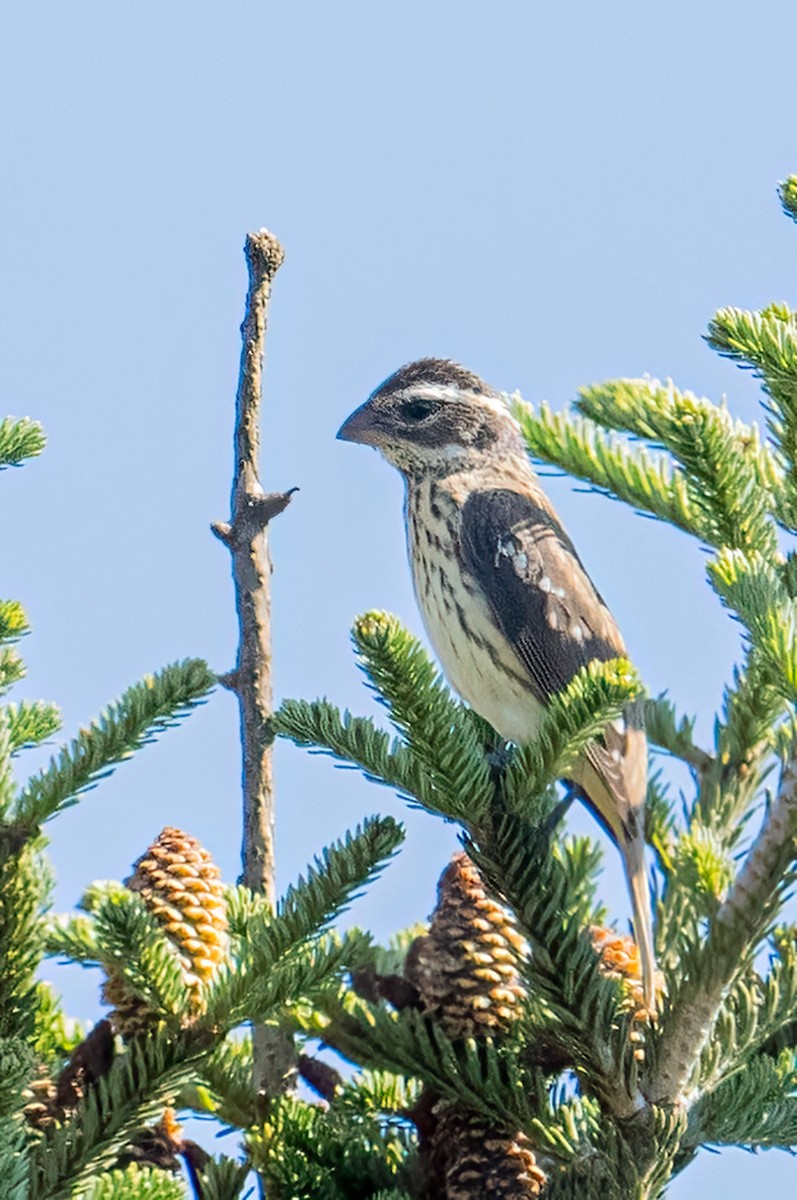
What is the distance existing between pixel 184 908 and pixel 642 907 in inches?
66.6

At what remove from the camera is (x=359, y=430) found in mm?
6562

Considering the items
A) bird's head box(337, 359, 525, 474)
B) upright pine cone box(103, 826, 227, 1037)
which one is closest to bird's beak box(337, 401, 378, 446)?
bird's head box(337, 359, 525, 474)

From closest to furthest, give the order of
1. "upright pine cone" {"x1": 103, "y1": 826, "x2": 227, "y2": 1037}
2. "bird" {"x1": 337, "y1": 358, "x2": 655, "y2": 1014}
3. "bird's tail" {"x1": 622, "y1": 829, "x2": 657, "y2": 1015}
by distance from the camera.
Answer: "upright pine cone" {"x1": 103, "y1": 826, "x2": 227, "y2": 1037} → "bird's tail" {"x1": 622, "y1": 829, "x2": 657, "y2": 1015} → "bird" {"x1": 337, "y1": 358, "x2": 655, "y2": 1014}

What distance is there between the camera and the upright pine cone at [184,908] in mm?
3047

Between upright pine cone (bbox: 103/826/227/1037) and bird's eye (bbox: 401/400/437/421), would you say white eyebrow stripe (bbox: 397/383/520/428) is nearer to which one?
bird's eye (bbox: 401/400/437/421)

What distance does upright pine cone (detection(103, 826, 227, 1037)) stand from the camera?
305 cm

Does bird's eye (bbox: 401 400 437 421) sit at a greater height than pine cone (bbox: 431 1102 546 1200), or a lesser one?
greater

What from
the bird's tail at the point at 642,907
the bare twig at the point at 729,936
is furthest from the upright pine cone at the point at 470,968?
the bare twig at the point at 729,936

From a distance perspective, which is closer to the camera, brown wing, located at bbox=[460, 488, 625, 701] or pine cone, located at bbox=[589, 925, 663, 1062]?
pine cone, located at bbox=[589, 925, 663, 1062]

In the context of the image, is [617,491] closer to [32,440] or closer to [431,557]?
[32,440]

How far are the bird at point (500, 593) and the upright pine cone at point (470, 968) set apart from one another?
1625 mm

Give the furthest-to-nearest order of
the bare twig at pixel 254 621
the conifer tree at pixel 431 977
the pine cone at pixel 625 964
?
the pine cone at pixel 625 964
the bare twig at pixel 254 621
the conifer tree at pixel 431 977

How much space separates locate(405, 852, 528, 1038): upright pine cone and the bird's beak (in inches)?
134

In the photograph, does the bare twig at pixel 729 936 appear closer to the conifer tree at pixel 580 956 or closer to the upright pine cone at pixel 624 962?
the conifer tree at pixel 580 956
